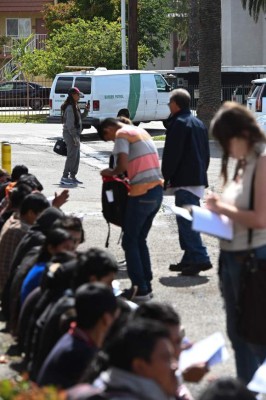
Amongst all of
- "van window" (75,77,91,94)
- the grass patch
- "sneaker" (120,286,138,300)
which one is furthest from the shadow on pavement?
the grass patch

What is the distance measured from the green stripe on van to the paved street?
4338 millimetres

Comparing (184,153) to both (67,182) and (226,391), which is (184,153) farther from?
(67,182)

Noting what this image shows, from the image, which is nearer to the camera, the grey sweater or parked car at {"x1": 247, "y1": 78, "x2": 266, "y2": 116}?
the grey sweater

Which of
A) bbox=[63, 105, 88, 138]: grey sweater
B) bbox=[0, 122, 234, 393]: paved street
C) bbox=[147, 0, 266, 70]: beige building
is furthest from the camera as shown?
bbox=[147, 0, 266, 70]: beige building

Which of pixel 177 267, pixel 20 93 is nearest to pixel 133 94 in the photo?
pixel 20 93

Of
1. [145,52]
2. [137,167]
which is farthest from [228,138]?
[145,52]

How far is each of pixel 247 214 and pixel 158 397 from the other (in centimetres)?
186

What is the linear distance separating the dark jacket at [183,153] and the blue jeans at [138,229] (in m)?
0.78

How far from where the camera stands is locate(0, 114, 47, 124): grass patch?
1628 inches

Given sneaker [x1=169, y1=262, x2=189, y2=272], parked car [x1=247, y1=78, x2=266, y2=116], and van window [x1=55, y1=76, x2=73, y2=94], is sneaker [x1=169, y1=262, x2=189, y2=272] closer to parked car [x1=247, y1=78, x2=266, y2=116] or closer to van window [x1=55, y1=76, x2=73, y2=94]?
parked car [x1=247, y1=78, x2=266, y2=116]

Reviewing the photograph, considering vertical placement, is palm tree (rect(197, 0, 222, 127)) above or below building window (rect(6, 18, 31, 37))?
below

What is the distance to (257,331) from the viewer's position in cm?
628

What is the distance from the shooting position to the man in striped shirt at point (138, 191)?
9.85m

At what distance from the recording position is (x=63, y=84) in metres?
33.5
